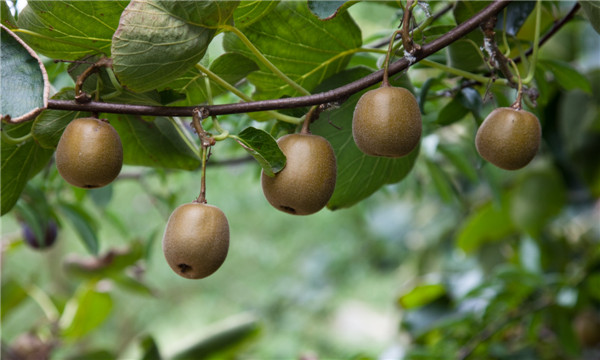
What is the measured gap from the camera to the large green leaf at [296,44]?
0.44 metres

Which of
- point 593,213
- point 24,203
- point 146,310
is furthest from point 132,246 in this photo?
point 146,310

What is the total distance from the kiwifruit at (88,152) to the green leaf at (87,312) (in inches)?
30.4

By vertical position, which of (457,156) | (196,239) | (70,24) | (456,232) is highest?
(456,232)

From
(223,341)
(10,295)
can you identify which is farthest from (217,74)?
(10,295)

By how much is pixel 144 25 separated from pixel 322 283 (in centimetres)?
298

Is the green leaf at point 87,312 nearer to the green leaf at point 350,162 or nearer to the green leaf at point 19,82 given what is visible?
the green leaf at point 350,162

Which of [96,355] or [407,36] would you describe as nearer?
[407,36]

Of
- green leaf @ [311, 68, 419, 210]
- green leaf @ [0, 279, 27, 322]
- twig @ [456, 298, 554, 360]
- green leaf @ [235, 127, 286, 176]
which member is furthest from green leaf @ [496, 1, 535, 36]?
green leaf @ [0, 279, 27, 322]

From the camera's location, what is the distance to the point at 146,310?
3020mm

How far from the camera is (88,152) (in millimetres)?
332

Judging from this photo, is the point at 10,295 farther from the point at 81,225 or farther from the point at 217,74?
the point at 217,74

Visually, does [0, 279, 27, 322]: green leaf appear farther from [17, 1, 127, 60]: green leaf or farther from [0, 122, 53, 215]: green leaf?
[17, 1, 127, 60]: green leaf

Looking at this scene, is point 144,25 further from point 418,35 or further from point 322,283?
point 322,283

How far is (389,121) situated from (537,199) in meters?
0.81
